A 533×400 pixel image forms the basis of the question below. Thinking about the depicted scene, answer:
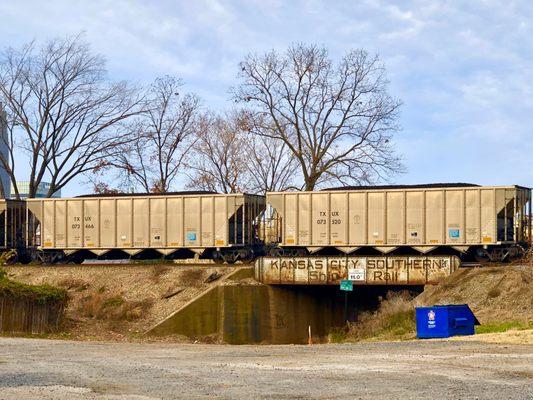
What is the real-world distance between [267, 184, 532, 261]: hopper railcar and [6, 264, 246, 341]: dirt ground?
405cm

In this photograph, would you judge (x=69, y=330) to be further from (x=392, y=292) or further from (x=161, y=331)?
(x=392, y=292)

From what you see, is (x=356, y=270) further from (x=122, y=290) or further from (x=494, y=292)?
(x=122, y=290)

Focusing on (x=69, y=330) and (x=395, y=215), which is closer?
(x=69, y=330)

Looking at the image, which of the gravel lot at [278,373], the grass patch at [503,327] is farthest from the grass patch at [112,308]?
the grass patch at [503,327]

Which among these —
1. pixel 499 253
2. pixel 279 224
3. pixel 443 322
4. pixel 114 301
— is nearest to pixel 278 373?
pixel 443 322

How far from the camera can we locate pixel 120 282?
41.8 metres

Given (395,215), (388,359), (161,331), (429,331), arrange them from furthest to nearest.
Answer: (395,215), (161,331), (429,331), (388,359)

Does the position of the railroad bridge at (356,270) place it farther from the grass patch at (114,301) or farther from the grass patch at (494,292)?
the grass patch at (114,301)

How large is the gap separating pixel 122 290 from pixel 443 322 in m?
18.3

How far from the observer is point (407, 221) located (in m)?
40.4

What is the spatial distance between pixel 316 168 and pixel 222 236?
56.8ft

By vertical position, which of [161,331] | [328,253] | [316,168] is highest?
[316,168]

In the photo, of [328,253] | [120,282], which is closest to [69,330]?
[120,282]

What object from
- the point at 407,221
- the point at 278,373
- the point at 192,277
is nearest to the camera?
the point at 278,373
